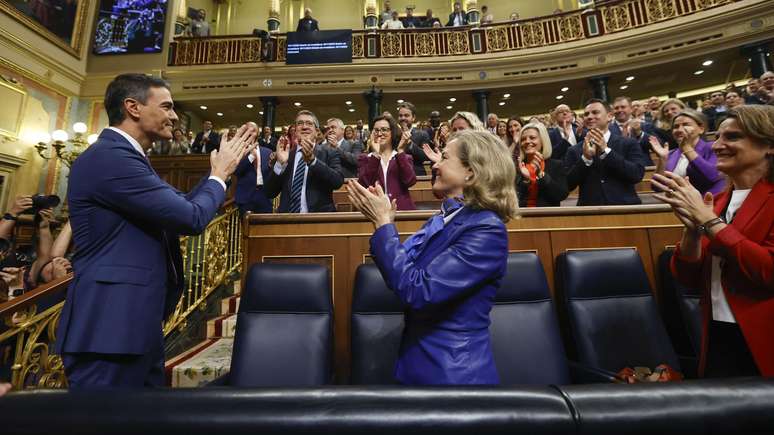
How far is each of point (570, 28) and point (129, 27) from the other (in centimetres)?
992

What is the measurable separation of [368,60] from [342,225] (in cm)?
738

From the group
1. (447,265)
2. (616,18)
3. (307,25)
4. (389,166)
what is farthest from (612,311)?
(307,25)

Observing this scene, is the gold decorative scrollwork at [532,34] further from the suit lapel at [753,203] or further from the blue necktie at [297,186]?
the suit lapel at [753,203]

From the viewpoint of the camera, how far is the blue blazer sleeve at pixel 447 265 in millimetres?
845

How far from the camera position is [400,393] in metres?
0.45

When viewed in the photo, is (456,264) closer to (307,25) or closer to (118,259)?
(118,259)

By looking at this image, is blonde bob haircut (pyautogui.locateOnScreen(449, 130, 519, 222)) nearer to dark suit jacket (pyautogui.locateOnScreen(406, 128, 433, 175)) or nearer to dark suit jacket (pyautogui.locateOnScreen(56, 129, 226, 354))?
dark suit jacket (pyautogui.locateOnScreen(56, 129, 226, 354))

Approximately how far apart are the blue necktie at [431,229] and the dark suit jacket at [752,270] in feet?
2.20

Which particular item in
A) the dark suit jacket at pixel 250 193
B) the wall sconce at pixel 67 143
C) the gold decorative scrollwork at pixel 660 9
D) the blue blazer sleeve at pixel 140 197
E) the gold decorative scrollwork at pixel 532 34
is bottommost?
the blue blazer sleeve at pixel 140 197

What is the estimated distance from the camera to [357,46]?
845cm

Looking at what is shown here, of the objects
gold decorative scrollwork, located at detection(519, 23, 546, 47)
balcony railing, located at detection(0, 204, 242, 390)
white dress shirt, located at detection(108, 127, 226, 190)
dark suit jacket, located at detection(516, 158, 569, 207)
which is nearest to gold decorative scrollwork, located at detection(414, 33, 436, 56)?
gold decorative scrollwork, located at detection(519, 23, 546, 47)

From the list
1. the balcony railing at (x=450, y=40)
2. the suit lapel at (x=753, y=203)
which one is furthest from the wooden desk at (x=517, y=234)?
the balcony railing at (x=450, y=40)

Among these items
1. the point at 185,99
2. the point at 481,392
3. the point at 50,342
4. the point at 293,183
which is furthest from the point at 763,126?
the point at 185,99

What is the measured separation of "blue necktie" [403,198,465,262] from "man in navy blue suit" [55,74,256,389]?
0.60 metres
